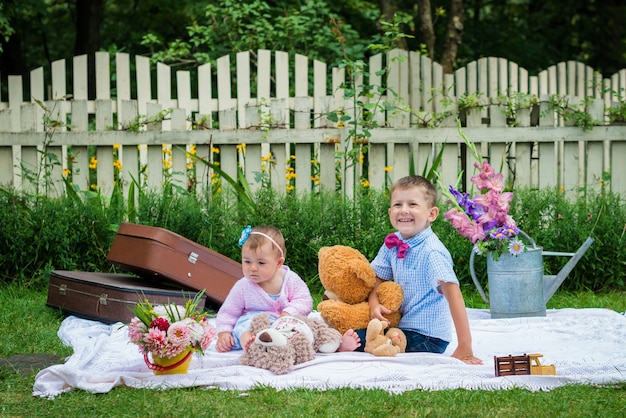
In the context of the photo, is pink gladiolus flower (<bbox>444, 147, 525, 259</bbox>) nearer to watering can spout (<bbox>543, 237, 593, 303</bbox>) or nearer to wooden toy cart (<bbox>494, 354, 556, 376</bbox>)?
watering can spout (<bbox>543, 237, 593, 303</bbox>)

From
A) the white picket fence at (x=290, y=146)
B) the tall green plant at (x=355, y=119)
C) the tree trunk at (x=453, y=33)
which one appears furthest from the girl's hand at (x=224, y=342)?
the tree trunk at (x=453, y=33)

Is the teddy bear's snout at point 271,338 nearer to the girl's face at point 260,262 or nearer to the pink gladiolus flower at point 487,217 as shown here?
the girl's face at point 260,262

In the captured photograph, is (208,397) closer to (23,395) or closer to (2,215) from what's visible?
(23,395)

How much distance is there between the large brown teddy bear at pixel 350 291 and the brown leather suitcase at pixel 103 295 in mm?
1155

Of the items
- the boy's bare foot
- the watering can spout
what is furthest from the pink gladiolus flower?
the boy's bare foot

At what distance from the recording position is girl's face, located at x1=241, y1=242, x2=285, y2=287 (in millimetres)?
4417

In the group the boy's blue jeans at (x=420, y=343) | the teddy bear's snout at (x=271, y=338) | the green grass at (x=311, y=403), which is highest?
the teddy bear's snout at (x=271, y=338)

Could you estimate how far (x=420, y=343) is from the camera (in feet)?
14.3

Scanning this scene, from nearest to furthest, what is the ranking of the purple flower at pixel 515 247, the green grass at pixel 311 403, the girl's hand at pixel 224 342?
the green grass at pixel 311 403 → the girl's hand at pixel 224 342 → the purple flower at pixel 515 247

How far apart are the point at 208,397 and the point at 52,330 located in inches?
73.6

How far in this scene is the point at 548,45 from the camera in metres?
16.5

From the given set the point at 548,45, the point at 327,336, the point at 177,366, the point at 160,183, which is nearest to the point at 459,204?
the point at 327,336

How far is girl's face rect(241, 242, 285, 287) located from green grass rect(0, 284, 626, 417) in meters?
0.71

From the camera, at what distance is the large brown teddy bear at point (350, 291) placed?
427cm
